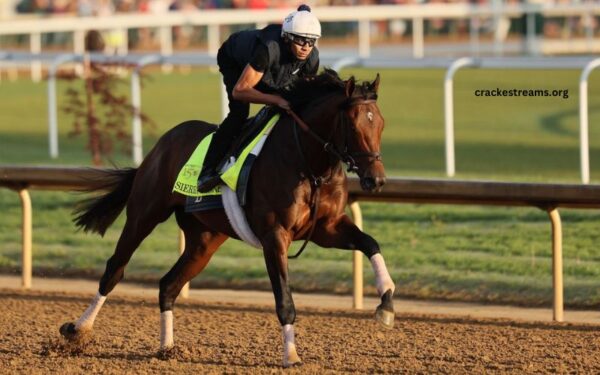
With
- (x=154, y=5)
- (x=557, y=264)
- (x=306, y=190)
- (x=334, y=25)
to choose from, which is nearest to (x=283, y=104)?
(x=306, y=190)

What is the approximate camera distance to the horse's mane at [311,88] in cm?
674

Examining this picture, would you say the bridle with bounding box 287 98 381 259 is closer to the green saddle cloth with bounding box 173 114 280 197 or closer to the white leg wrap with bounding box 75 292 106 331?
the green saddle cloth with bounding box 173 114 280 197

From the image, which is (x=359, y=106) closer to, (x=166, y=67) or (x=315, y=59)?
(x=315, y=59)

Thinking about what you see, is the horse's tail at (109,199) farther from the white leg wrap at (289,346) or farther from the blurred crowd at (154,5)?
the blurred crowd at (154,5)

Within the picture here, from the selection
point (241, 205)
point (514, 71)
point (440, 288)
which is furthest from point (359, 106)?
point (514, 71)

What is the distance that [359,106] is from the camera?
6371 millimetres

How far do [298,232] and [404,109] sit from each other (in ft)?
48.1

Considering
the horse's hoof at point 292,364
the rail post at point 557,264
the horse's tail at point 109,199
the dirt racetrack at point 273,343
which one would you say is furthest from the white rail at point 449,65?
the horse's hoof at point 292,364

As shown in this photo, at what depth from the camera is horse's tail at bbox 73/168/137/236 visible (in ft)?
26.0

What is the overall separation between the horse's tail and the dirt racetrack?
0.61 meters

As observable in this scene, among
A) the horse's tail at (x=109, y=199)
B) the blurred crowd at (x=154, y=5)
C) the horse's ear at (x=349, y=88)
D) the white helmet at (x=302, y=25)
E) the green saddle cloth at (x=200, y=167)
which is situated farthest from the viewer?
the blurred crowd at (x=154, y=5)

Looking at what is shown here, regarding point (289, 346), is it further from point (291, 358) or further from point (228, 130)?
point (228, 130)

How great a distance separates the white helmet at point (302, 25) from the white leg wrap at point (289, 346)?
1380 millimetres

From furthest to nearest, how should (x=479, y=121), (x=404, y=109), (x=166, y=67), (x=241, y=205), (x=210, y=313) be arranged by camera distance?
(x=166, y=67) → (x=404, y=109) → (x=479, y=121) → (x=210, y=313) → (x=241, y=205)
